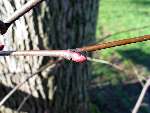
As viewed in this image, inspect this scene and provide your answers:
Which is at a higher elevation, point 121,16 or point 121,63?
point 121,16

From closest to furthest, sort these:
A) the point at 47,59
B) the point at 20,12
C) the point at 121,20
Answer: the point at 20,12, the point at 47,59, the point at 121,20

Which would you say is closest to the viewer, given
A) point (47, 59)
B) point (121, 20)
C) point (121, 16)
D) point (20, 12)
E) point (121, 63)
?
point (20, 12)

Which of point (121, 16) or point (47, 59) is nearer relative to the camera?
point (47, 59)

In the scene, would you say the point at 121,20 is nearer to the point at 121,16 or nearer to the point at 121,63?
the point at 121,16

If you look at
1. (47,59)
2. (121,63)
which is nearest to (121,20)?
(121,63)

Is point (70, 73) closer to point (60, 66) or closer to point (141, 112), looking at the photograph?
point (60, 66)

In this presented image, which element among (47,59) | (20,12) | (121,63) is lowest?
(121,63)

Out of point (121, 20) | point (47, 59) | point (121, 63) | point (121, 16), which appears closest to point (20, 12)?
point (47, 59)
